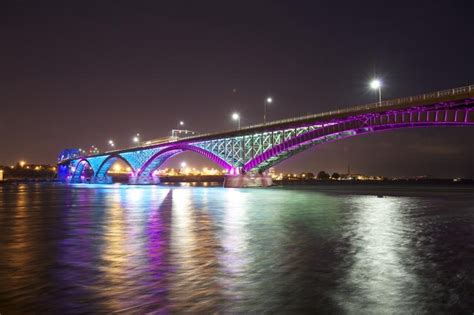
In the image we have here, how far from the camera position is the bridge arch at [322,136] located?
2407 inches

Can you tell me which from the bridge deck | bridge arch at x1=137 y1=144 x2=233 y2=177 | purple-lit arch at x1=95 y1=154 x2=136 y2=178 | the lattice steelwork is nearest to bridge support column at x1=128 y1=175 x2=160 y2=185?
bridge arch at x1=137 y1=144 x2=233 y2=177

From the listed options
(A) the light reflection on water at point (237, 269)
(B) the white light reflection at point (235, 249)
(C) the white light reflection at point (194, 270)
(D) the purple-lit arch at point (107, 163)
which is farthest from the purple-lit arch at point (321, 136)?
(D) the purple-lit arch at point (107, 163)

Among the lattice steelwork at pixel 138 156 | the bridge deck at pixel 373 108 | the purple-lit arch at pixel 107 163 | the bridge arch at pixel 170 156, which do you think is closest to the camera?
the bridge deck at pixel 373 108

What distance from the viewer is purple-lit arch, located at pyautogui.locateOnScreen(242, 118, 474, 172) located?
200 ft

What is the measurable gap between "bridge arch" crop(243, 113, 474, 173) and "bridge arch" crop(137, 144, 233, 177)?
1042 cm

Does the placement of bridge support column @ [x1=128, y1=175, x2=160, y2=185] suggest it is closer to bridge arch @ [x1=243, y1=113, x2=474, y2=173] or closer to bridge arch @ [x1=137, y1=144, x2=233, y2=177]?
bridge arch @ [x1=137, y1=144, x2=233, y2=177]

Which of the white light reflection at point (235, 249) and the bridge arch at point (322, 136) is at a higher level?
the bridge arch at point (322, 136)

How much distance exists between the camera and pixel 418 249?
16125 mm

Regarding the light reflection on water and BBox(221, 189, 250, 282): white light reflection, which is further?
BBox(221, 189, 250, 282): white light reflection

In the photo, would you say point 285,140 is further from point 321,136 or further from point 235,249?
point 235,249

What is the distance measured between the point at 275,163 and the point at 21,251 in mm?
76925

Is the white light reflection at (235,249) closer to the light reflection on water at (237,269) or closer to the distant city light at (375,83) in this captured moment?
the light reflection on water at (237,269)

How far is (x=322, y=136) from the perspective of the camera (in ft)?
244

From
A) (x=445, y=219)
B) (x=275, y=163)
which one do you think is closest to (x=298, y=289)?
(x=445, y=219)
